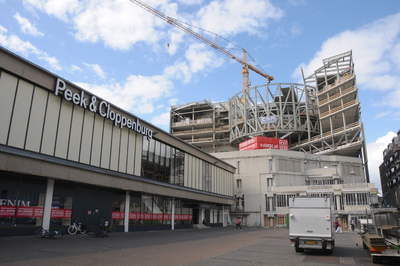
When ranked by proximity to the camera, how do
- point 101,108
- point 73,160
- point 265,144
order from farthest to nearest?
point 265,144 < point 101,108 < point 73,160

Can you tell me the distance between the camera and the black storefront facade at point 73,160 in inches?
733

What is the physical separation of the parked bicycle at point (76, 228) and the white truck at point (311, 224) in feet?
52.5

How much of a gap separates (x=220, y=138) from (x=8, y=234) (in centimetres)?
8433

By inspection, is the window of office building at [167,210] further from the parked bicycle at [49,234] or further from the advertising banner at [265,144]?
the advertising banner at [265,144]

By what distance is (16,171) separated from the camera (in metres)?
17.8

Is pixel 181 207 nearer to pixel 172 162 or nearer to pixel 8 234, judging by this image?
pixel 172 162

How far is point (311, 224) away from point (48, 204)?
57.9ft

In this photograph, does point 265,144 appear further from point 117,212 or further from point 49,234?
point 49,234

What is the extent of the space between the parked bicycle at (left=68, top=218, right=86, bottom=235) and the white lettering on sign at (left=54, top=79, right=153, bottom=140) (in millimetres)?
8772

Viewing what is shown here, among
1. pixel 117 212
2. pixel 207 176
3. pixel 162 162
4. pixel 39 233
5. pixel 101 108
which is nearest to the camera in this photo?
pixel 39 233

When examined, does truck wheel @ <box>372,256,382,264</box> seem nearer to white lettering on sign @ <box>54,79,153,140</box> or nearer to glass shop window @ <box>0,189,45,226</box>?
glass shop window @ <box>0,189,45,226</box>

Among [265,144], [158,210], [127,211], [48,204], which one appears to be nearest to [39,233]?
[48,204]

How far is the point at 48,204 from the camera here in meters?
21.1

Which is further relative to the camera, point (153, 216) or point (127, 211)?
point (153, 216)
